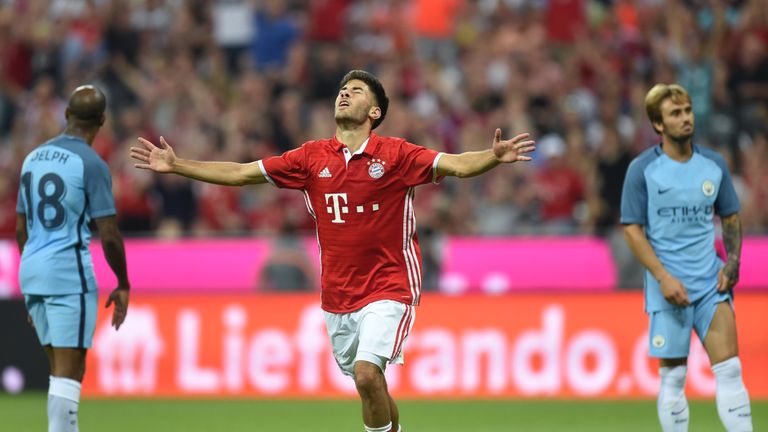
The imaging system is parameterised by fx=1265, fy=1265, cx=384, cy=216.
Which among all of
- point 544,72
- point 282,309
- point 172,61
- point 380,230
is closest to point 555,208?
point 544,72

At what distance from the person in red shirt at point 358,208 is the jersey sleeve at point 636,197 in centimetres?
127

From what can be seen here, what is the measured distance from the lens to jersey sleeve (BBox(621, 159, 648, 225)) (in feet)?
29.1

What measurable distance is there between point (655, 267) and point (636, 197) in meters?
0.51

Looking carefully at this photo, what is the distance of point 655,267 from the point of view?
28.8ft

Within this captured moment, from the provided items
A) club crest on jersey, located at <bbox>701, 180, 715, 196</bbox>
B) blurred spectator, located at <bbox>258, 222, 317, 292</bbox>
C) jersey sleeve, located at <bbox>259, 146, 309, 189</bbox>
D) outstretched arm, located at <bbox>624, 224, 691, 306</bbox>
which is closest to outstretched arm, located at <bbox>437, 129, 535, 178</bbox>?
jersey sleeve, located at <bbox>259, 146, 309, 189</bbox>

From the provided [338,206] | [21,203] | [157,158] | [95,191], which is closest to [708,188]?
[338,206]

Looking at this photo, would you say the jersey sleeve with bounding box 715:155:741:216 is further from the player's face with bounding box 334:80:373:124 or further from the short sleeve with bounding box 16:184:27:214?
the short sleeve with bounding box 16:184:27:214

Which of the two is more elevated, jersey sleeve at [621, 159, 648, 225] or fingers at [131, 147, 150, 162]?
fingers at [131, 147, 150, 162]

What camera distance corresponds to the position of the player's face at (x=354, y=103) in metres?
8.39

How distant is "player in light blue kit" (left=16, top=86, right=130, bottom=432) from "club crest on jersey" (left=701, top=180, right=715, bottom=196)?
4014mm

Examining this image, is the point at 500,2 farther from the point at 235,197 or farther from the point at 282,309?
the point at 282,309

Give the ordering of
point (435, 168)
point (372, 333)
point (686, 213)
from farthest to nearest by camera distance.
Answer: point (686, 213) → point (435, 168) → point (372, 333)

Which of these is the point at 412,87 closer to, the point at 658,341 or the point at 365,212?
the point at 658,341

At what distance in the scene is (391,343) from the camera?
8078mm
